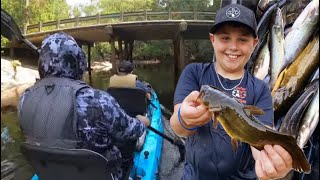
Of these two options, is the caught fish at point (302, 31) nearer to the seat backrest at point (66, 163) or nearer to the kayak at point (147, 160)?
the seat backrest at point (66, 163)

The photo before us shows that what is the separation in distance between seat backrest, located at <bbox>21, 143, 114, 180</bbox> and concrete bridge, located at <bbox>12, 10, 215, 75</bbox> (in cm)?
63

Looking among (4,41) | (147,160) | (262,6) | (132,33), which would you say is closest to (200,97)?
(4,41)

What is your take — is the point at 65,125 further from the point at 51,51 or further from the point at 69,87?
the point at 51,51

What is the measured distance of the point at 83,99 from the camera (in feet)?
6.88

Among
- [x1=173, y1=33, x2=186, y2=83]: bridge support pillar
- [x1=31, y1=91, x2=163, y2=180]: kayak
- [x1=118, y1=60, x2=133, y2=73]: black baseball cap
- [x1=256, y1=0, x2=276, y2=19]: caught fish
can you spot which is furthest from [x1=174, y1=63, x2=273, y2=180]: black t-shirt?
[x1=173, y1=33, x2=186, y2=83]: bridge support pillar

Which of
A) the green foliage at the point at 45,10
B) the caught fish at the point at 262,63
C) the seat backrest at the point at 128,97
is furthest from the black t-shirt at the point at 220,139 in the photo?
the seat backrest at the point at 128,97

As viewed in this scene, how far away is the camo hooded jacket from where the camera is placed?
207 cm

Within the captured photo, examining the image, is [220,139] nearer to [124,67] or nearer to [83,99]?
[83,99]

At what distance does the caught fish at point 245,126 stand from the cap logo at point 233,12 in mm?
501

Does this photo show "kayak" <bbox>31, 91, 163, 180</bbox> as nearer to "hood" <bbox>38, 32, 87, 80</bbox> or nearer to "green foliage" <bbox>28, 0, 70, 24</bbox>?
"hood" <bbox>38, 32, 87, 80</bbox>

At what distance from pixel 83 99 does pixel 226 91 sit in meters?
0.93

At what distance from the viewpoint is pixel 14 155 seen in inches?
35.8

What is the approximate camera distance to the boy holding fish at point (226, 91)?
1.50 meters

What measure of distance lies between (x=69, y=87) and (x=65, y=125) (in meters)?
0.22
